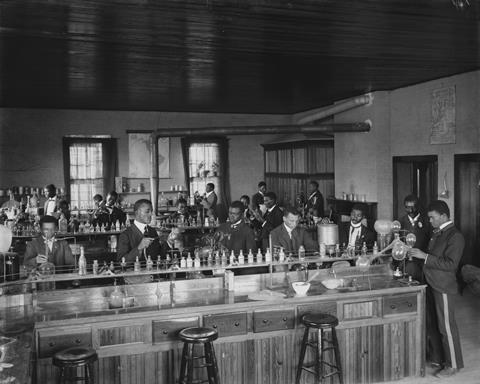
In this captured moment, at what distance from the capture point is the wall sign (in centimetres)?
939

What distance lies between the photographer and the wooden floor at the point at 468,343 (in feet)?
18.3

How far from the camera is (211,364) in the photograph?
15.5ft

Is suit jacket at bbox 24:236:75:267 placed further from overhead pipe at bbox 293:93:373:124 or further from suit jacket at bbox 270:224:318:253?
overhead pipe at bbox 293:93:373:124

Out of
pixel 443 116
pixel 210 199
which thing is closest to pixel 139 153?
pixel 210 199

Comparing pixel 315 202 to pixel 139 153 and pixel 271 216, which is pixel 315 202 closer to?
pixel 271 216

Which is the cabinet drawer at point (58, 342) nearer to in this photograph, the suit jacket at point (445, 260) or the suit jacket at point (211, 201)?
the suit jacket at point (445, 260)

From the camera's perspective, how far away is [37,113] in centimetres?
1473

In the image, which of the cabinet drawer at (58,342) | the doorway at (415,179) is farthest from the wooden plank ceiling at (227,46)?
the cabinet drawer at (58,342)

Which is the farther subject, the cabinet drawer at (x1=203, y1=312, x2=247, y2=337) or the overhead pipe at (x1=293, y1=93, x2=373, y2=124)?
the overhead pipe at (x1=293, y1=93, x2=373, y2=124)

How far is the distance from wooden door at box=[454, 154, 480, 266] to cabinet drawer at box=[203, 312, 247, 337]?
5.22 meters

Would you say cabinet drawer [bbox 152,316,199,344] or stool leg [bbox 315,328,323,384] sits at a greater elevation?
cabinet drawer [bbox 152,316,199,344]

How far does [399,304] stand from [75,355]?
317 centimetres

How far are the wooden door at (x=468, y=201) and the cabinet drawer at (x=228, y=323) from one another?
206 inches

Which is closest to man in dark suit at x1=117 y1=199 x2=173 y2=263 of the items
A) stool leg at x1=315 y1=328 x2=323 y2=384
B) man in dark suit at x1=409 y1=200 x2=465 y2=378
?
stool leg at x1=315 y1=328 x2=323 y2=384
